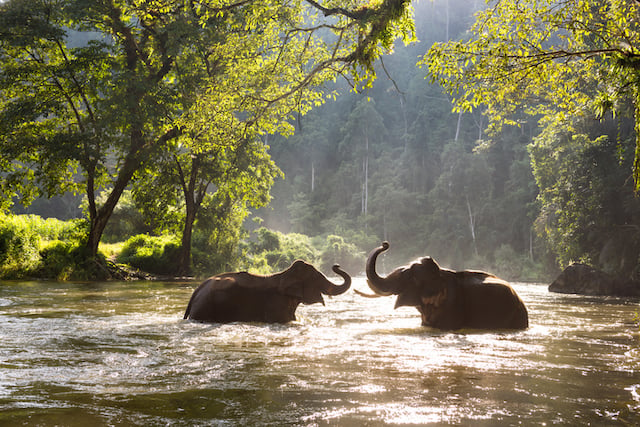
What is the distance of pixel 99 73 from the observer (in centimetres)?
1831

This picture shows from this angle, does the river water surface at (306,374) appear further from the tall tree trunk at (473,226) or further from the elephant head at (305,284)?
the tall tree trunk at (473,226)

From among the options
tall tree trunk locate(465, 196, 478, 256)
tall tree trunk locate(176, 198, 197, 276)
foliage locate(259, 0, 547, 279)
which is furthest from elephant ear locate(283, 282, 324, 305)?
tall tree trunk locate(465, 196, 478, 256)

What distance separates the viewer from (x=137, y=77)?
1694cm

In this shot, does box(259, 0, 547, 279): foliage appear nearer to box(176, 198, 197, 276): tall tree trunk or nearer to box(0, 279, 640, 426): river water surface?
box(176, 198, 197, 276): tall tree trunk

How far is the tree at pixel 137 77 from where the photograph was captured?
14.1 meters

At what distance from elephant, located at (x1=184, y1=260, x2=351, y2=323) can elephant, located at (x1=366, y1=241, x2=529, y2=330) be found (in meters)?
0.76

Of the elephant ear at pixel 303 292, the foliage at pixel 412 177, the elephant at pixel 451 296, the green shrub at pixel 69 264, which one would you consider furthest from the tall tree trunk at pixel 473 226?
the elephant ear at pixel 303 292

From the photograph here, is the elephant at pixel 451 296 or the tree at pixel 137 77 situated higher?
the tree at pixel 137 77

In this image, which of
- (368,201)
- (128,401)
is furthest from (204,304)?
(368,201)

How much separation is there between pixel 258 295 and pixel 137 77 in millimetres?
12011

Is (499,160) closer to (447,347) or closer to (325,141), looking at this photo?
(325,141)

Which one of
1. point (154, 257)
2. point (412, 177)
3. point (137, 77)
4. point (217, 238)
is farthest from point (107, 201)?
point (412, 177)

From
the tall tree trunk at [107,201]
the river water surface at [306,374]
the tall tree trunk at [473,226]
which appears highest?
the tall tree trunk at [473,226]

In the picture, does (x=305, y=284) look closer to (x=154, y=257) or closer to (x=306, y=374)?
(x=306, y=374)
